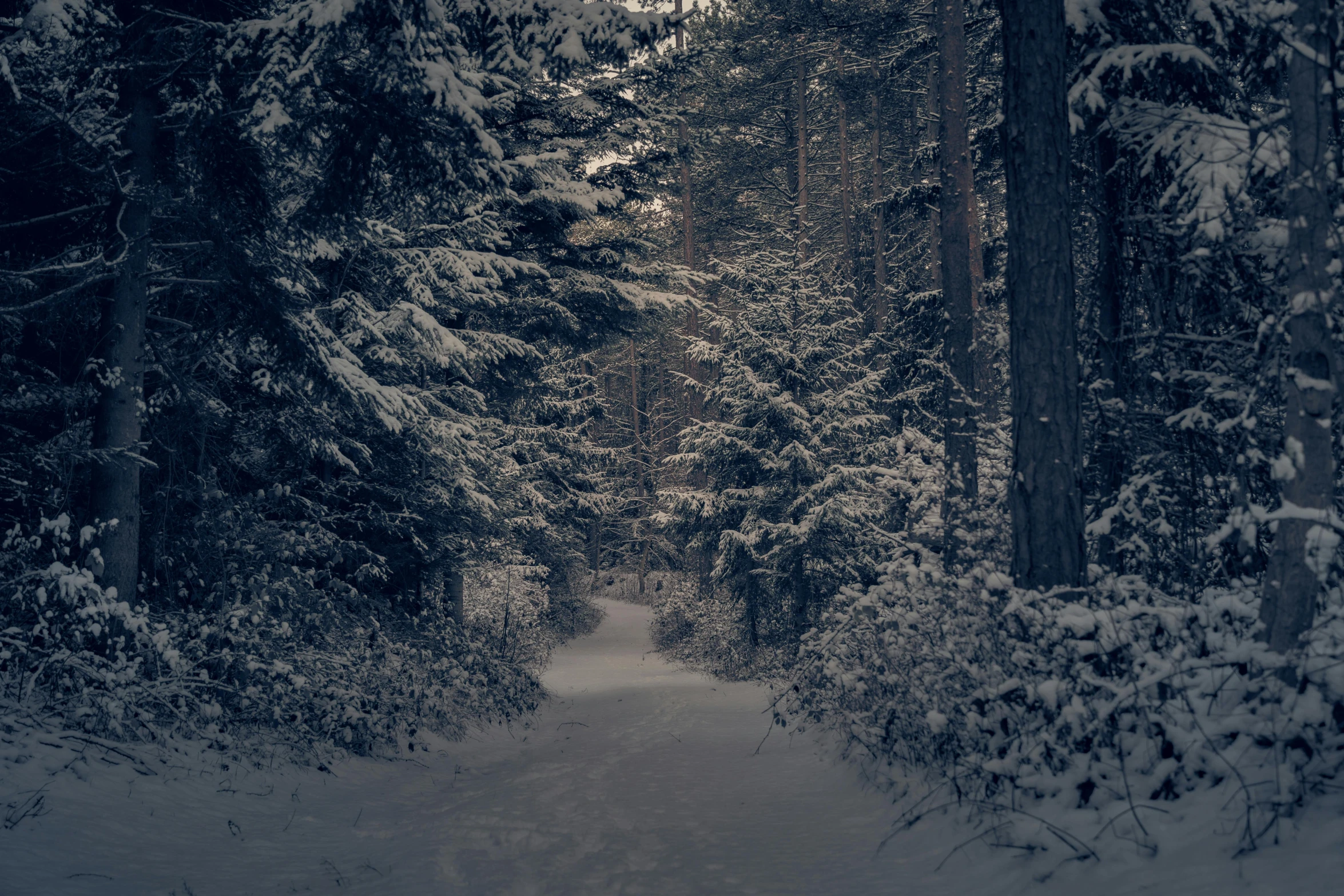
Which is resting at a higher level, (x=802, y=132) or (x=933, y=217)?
(x=802, y=132)

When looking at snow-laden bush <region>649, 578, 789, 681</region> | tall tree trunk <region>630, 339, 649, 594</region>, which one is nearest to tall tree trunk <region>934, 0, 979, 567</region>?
snow-laden bush <region>649, 578, 789, 681</region>

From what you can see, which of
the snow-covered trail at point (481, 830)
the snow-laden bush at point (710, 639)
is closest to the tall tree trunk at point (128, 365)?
the snow-covered trail at point (481, 830)

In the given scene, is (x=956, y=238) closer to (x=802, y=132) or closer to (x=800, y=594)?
(x=800, y=594)

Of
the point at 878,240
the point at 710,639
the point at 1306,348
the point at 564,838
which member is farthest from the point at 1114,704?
the point at 878,240

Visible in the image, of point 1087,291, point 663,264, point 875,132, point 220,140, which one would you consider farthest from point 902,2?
point 220,140

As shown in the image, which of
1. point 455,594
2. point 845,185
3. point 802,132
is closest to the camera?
point 455,594

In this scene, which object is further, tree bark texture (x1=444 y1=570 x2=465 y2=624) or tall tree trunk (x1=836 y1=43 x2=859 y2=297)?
tall tree trunk (x1=836 y1=43 x2=859 y2=297)

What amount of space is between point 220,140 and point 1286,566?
905cm

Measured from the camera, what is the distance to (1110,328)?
7543 mm

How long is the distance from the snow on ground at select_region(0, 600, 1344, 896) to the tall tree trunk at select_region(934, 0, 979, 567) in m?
5.11

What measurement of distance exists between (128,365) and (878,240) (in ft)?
68.6

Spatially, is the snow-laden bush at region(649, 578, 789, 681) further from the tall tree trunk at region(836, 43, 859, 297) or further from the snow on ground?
the tall tree trunk at region(836, 43, 859, 297)

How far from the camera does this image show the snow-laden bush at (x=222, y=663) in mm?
6289

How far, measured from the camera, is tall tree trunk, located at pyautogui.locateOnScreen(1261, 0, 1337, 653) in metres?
3.85
